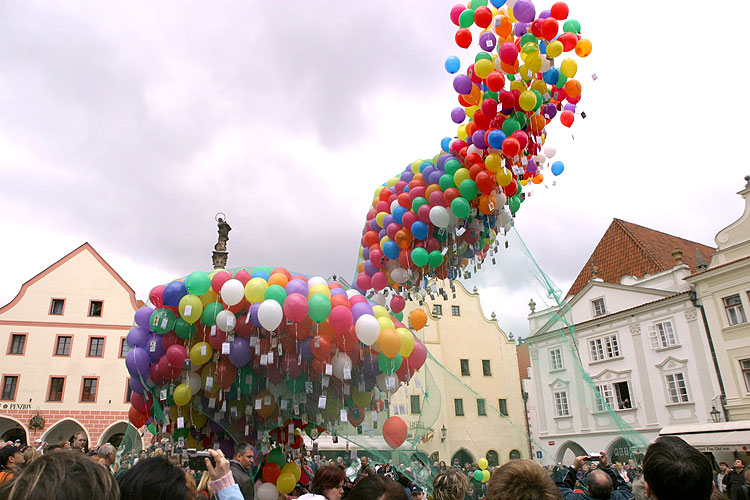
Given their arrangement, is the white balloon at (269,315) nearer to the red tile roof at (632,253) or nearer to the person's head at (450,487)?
the person's head at (450,487)

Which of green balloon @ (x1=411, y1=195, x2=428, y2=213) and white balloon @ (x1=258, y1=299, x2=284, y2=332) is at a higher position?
green balloon @ (x1=411, y1=195, x2=428, y2=213)

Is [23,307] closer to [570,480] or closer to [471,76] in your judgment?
[471,76]

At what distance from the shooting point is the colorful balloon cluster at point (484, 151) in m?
5.61

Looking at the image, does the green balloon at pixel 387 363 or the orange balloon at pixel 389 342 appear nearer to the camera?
the orange balloon at pixel 389 342

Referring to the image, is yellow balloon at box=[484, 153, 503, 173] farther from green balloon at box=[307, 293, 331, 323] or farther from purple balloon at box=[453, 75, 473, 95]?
green balloon at box=[307, 293, 331, 323]

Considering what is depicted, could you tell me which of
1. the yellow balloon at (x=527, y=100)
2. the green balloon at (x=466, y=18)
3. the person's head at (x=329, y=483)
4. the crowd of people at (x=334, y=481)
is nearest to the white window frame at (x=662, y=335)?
the yellow balloon at (x=527, y=100)

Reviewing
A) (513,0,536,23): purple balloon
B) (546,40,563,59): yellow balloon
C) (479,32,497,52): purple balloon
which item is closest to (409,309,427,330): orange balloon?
(479,32,497,52): purple balloon

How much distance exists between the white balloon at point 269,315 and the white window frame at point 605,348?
19.3 metres

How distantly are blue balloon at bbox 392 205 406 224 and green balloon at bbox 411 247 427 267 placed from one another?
0.45 m

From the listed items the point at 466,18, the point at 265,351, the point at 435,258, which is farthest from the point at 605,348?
the point at 265,351

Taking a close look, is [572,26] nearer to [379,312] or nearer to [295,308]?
[379,312]

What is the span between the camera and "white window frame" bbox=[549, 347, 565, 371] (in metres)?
6.03

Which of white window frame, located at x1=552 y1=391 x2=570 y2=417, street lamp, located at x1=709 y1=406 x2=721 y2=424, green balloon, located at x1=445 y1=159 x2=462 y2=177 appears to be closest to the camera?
green balloon, located at x1=445 y1=159 x2=462 y2=177

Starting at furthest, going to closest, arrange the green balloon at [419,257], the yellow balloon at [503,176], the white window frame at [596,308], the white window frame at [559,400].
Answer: the white window frame at [596,308]
the white window frame at [559,400]
the green balloon at [419,257]
the yellow balloon at [503,176]
